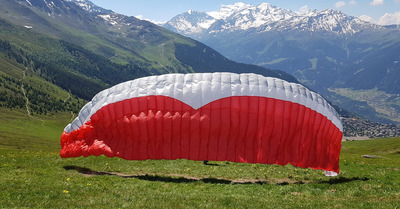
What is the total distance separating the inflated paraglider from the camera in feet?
68.1

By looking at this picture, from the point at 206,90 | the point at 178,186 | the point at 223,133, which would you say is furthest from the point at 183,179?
the point at 206,90

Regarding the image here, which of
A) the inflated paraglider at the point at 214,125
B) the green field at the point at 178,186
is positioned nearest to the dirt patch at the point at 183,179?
the green field at the point at 178,186

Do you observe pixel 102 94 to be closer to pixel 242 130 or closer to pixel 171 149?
pixel 171 149

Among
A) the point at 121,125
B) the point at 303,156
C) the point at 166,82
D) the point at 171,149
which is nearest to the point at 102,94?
the point at 121,125

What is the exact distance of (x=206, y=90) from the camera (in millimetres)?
21344

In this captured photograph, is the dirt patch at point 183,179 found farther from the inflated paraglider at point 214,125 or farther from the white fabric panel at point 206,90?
the white fabric panel at point 206,90

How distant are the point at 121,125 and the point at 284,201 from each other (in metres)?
11.5

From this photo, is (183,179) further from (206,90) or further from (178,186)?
(206,90)

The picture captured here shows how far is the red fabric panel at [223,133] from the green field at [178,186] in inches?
57.9

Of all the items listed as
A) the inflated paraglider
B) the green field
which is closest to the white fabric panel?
the inflated paraglider

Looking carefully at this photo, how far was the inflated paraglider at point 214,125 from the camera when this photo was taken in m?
20.8

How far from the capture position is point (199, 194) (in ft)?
52.5

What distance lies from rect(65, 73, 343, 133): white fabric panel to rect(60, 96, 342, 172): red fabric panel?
409mm

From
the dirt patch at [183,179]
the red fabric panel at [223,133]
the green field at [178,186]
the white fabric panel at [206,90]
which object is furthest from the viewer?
the white fabric panel at [206,90]
